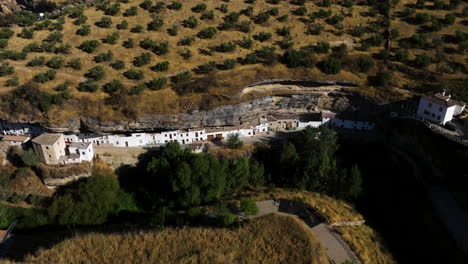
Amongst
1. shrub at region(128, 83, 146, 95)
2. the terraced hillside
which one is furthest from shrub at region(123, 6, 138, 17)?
shrub at region(128, 83, 146, 95)

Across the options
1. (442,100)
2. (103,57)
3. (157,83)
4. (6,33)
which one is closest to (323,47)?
(442,100)

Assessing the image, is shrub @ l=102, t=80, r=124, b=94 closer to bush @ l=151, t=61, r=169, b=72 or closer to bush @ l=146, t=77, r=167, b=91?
bush @ l=146, t=77, r=167, b=91

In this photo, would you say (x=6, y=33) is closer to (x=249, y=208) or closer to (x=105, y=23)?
(x=105, y=23)

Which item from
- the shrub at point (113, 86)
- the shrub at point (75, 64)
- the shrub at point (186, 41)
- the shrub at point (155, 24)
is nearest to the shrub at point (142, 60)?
the shrub at point (113, 86)

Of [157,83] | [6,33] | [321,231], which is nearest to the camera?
[321,231]

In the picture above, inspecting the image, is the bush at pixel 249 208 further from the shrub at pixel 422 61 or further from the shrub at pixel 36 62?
the shrub at pixel 36 62

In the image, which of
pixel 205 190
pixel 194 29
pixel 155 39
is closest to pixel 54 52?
pixel 155 39
